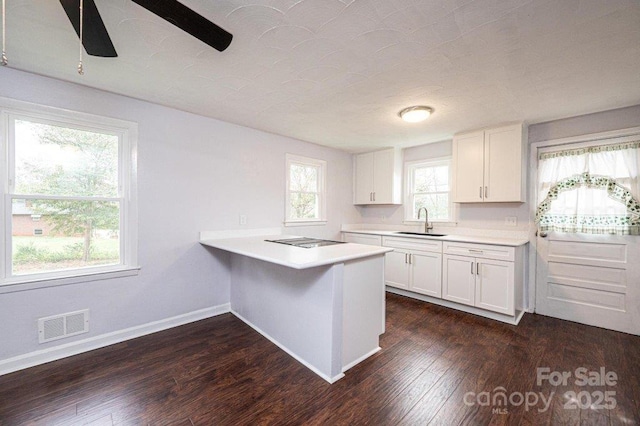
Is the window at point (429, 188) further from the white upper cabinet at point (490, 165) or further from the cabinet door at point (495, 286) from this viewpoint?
the cabinet door at point (495, 286)

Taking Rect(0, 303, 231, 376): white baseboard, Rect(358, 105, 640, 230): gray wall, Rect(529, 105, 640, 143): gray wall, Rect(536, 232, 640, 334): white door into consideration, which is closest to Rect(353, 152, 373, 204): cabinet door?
Rect(358, 105, 640, 230): gray wall

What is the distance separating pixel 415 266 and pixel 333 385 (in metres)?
2.19

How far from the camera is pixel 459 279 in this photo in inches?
127

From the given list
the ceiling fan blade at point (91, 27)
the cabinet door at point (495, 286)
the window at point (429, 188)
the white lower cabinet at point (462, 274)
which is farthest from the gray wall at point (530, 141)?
the ceiling fan blade at point (91, 27)

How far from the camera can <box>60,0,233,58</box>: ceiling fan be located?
3.59 feet

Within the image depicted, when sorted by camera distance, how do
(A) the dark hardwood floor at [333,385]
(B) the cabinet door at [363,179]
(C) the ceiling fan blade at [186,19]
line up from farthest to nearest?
(B) the cabinet door at [363,179], (A) the dark hardwood floor at [333,385], (C) the ceiling fan blade at [186,19]

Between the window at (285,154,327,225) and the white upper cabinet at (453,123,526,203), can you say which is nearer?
the white upper cabinet at (453,123,526,203)

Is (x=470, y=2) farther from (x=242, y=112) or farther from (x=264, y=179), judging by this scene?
(x=264, y=179)

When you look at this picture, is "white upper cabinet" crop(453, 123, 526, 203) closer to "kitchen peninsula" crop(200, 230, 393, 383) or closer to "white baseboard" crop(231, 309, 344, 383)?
"kitchen peninsula" crop(200, 230, 393, 383)

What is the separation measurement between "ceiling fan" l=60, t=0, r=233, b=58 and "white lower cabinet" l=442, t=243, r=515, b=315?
10.5 ft

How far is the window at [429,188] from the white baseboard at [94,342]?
3304 millimetres

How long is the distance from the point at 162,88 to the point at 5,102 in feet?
3.47

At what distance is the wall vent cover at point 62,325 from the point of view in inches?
83.9

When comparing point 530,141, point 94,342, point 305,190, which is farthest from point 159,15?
point 530,141
